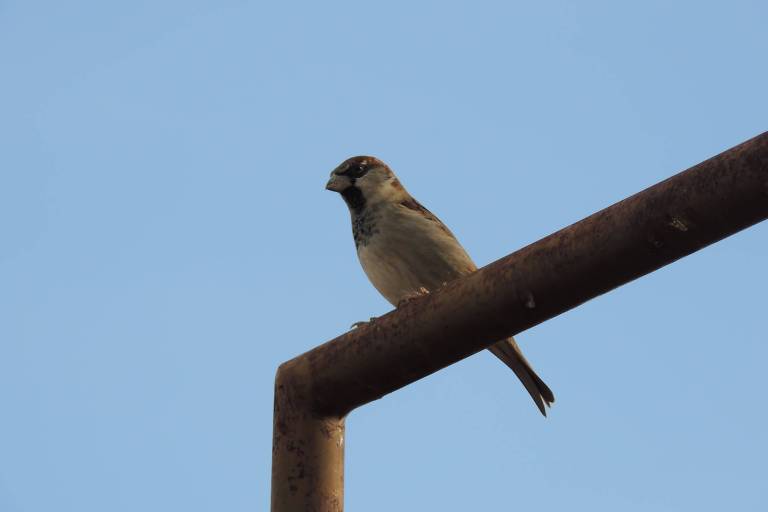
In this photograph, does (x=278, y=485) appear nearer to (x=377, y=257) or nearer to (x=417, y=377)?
(x=417, y=377)

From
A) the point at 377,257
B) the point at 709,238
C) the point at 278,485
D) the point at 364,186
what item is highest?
the point at 364,186

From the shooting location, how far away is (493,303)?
1.97 metres

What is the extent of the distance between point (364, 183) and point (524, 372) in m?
1.47

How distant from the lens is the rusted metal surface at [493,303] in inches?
68.5

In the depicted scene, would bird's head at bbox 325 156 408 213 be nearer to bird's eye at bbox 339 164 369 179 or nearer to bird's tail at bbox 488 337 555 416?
bird's eye at bbox 339 164 369 179

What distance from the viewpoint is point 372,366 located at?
2.08 meters

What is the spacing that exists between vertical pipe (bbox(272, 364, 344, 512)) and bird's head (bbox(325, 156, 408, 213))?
10.1 ft

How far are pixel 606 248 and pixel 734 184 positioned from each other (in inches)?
9.2

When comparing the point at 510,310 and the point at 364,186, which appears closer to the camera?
the point at 510,310

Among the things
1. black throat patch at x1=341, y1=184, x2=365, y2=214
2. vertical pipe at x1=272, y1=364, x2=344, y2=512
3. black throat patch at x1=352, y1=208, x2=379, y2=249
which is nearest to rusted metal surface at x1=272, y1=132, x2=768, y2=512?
vertical pipe at x1=272, y1=364, x2=344, y2=512

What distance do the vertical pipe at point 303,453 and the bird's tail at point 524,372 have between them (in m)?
1.84

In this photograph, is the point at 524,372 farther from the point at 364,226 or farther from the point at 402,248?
the point at 364,226

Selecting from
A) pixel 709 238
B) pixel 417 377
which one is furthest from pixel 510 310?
pixel 709 238

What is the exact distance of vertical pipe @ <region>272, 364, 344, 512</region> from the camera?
79.7 inches
